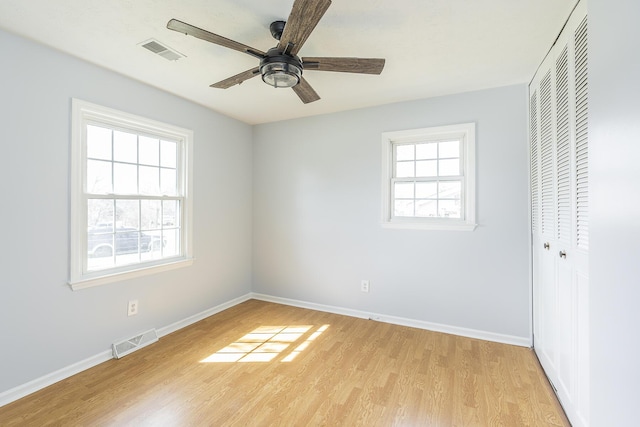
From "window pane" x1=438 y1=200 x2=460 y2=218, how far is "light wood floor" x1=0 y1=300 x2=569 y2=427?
126cm

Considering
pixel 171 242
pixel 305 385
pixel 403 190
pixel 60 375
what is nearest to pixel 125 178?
pixel 171 242

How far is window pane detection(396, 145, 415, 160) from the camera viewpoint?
3.28m

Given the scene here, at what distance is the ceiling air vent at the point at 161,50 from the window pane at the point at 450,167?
2707 millimetres

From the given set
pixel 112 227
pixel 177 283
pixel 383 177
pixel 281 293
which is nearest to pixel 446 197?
pixel 383 177

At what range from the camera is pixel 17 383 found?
1959mm

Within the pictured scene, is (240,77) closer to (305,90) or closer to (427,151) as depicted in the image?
(305,90)

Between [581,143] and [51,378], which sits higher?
[581,143]

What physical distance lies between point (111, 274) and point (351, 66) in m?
2.62

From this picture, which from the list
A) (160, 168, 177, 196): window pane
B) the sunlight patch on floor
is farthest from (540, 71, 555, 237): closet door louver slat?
(160, 168, 177, 196): window pane

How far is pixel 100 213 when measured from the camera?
2506mm

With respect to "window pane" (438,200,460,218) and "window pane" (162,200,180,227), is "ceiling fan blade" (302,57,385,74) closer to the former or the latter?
"window pane" (438,200,460,218)

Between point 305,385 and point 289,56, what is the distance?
230 cm

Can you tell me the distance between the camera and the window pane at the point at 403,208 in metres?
3.27

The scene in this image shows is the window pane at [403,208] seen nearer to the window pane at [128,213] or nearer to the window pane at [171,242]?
the window pane at [171,242]
